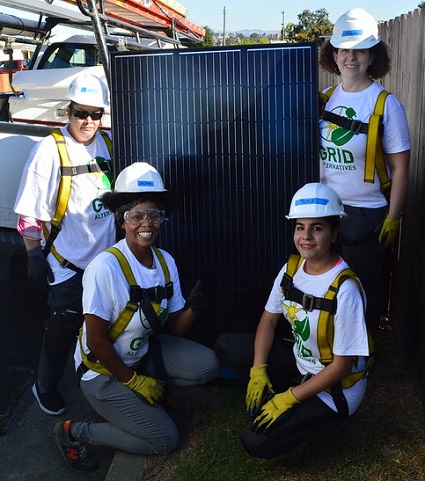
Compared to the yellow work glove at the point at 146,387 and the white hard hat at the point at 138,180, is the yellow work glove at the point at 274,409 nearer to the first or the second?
the yellow work glove at the point at 146,387

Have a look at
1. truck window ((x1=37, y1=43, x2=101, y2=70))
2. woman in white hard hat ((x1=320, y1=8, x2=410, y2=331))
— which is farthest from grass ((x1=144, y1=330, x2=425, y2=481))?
A: truck window ((x1=37, y1=43, x2=101, y2=70))

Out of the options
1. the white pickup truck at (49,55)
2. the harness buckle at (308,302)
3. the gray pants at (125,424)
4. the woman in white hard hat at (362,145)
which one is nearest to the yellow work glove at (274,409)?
the harness buckle at (308,302)

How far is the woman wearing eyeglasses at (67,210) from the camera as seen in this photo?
13.1 ft

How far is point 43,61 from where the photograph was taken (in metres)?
8.71

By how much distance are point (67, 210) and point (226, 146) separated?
106 centimetres

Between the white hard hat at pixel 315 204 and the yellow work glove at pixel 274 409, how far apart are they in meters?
0.87

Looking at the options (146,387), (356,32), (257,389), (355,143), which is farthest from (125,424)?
(356,32)

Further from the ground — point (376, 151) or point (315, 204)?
point (376, 151)

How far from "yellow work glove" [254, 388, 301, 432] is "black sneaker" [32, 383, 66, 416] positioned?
156 cm

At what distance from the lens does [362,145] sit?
142 inches

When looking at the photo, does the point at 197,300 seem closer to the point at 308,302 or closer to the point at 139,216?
the point at 139,216

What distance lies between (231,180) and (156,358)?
3.63 ft

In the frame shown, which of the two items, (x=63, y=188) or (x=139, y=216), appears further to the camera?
(x=63, y=188)

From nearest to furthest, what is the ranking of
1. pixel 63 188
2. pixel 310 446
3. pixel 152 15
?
1. pixel 310 446
2. pixel 63 188
3. pixel 152 15
